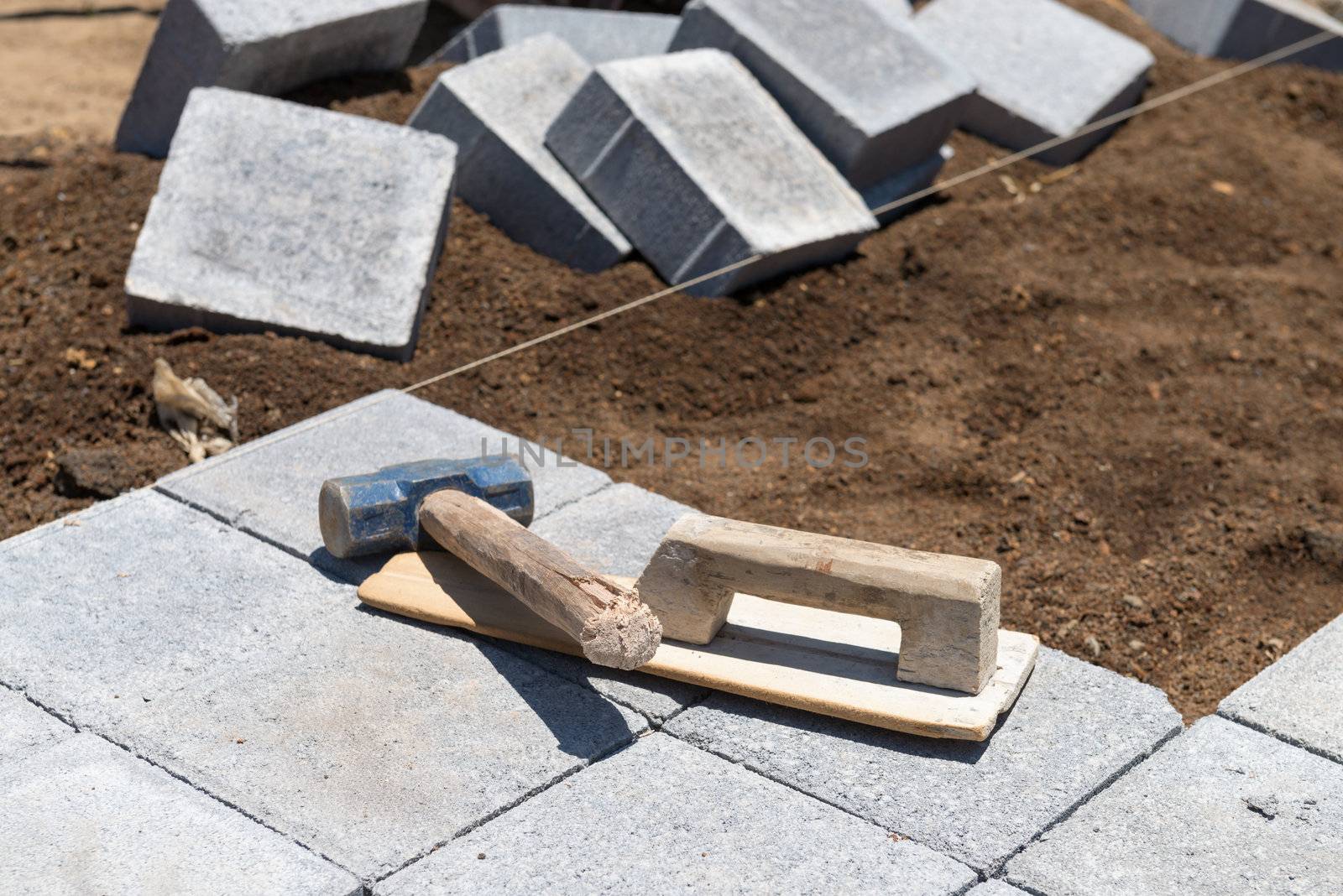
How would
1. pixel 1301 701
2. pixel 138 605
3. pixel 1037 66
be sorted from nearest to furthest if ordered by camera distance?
1. pixel 1301 701
2. pixel 138 605
3. pixel 1037 66

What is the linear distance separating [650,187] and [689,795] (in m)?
2.64

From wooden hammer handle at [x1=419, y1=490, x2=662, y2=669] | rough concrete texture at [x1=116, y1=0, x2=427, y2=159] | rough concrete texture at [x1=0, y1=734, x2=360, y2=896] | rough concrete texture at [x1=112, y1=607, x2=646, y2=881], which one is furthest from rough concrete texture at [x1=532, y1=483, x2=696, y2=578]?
rough concrete texture at [x1=116, y1=0, x2=427, y2=159]

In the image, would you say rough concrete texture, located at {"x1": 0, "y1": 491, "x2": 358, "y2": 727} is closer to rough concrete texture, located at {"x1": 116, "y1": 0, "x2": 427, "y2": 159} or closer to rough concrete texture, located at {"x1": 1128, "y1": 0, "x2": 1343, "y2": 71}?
rough concrete texture, located at {"x1": 116, "y1": 0, "x2": 427, "y2": 159}

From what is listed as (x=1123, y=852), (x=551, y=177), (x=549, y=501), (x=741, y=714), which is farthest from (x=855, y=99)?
(x=1123, y=852)

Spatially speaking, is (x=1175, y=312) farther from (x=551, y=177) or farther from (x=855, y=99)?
(x=551, y=177)

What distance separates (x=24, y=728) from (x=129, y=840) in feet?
1.35

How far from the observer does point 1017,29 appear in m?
6.22

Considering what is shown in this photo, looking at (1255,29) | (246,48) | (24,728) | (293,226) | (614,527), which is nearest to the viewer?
(24,728)

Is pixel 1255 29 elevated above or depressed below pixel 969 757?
above

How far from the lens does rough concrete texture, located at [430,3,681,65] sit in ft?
18.5

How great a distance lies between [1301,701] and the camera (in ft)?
8.52

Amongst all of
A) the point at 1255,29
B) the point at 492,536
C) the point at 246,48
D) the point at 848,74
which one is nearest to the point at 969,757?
the point at 492,536

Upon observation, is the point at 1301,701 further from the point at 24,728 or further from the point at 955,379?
the point at 24,728

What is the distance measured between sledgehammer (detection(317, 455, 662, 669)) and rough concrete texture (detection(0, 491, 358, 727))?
0.16 m
